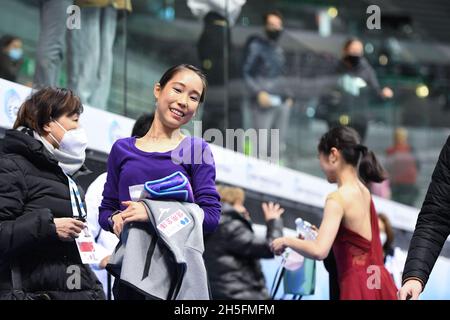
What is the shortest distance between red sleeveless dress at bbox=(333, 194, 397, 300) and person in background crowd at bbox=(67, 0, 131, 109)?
5.89ft

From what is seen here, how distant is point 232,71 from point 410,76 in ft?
15.6

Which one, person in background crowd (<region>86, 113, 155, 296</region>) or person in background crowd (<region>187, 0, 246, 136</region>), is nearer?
person in background crowd (<region>86, 113, 155, 296</region>)

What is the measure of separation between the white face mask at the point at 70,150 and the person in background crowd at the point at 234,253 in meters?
2.22

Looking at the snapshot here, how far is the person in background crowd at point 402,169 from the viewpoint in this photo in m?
10.6

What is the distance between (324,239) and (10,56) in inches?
82.2

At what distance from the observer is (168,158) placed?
405cm

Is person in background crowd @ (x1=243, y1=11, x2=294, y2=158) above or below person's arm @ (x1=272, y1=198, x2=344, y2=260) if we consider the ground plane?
above

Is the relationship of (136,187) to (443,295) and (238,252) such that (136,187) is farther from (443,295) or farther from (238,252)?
(443,295)

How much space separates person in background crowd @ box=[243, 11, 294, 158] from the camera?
8539 millimetres

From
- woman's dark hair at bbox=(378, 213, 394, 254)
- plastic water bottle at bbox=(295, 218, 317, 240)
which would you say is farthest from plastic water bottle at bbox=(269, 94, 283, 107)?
plastic water bottle at bbox=(295, 218, 317, 240)

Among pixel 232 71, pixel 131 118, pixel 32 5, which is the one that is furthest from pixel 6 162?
pixel 232 71

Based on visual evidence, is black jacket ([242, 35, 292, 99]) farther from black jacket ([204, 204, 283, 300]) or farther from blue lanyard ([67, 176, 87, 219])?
blue lanyard ([67, 176, 87, 219])
